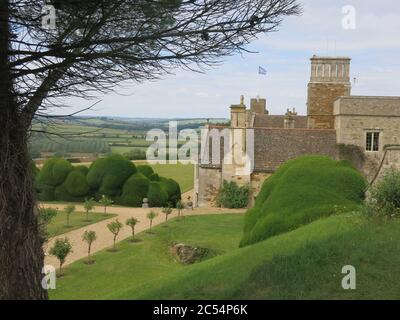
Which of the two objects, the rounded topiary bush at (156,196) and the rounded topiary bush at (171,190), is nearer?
the rounded topiary bush at (156,196)

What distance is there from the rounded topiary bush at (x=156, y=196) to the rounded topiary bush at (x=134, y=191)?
690 millimetres

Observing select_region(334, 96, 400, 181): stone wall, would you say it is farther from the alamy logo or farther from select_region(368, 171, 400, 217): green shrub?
the alamy logo

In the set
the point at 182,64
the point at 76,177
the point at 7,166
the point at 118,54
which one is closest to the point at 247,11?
the point at 182,64

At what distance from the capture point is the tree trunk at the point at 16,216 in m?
5.77

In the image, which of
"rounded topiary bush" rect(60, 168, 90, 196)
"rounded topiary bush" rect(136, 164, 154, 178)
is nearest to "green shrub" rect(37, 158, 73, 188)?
"rounded topiary bush" rect(60, 168, 90, 196)

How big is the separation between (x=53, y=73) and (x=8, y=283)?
2529 mm

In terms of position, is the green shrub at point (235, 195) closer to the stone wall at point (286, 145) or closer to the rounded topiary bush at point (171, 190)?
the stone wall at point (286, 145)

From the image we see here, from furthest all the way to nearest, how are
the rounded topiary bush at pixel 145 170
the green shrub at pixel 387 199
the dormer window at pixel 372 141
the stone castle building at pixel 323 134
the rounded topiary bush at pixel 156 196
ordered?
the rounded topiary bush at pixel 145 170 < the rounded topiary bush at pixel 156 196 < the dormer window at pixel 372 141 < the stone castle building at pixel 323 134 < the green shrub at pixel 387 199

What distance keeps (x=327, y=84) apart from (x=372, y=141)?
4524 mm

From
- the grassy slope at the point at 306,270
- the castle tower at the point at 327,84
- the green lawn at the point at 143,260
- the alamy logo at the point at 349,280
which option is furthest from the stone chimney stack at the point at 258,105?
the alamy logo at the point at 349,280

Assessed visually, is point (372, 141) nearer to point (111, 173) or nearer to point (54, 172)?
point (111, 173)

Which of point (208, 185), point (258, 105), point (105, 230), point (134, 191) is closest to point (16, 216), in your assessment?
point (105, 230)

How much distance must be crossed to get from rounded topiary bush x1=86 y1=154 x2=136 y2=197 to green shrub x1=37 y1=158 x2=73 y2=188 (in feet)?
6.22

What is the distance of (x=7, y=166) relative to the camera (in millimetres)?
5762
